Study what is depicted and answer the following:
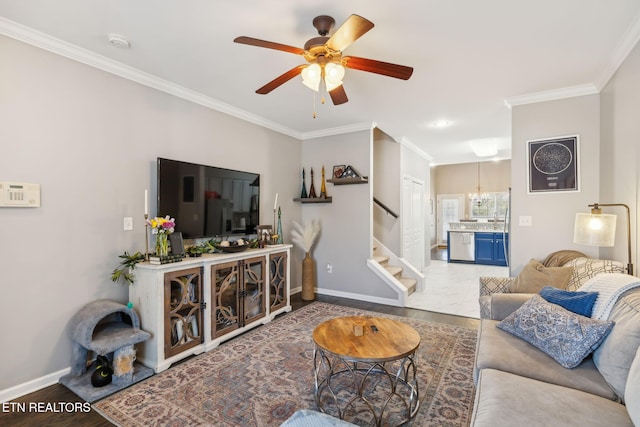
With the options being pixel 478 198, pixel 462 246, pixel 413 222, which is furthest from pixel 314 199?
pixel 478 198

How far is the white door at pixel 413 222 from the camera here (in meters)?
5.36

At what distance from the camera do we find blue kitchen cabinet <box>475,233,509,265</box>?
285 inches

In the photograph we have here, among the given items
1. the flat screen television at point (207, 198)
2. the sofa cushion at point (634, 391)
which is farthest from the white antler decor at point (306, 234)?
the sofa cushion at point (634, 391)

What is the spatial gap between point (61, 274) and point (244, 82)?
2.24 metres

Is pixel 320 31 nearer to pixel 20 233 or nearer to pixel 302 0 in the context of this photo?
pixel 302 0

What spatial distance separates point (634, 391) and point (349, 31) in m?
2.09

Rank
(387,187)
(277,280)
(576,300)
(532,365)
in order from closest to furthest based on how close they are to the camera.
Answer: (532,365) → (576,300) → (277,280) → (387,187)

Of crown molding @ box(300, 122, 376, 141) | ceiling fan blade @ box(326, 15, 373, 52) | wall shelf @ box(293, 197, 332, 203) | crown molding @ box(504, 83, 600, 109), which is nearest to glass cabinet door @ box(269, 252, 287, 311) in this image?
wall shelf @ box(293, 197, 332, 203)

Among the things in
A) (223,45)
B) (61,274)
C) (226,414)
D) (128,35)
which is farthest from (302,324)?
(128,35)

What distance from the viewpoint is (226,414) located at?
6.24 feet

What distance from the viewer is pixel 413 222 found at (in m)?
5.80

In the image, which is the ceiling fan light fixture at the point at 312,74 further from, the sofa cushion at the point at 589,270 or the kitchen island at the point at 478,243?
the kitchen island at the point at 478,243

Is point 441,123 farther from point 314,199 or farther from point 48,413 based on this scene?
point 48,413

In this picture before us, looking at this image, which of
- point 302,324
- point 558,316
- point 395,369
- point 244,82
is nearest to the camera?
point 558,316
